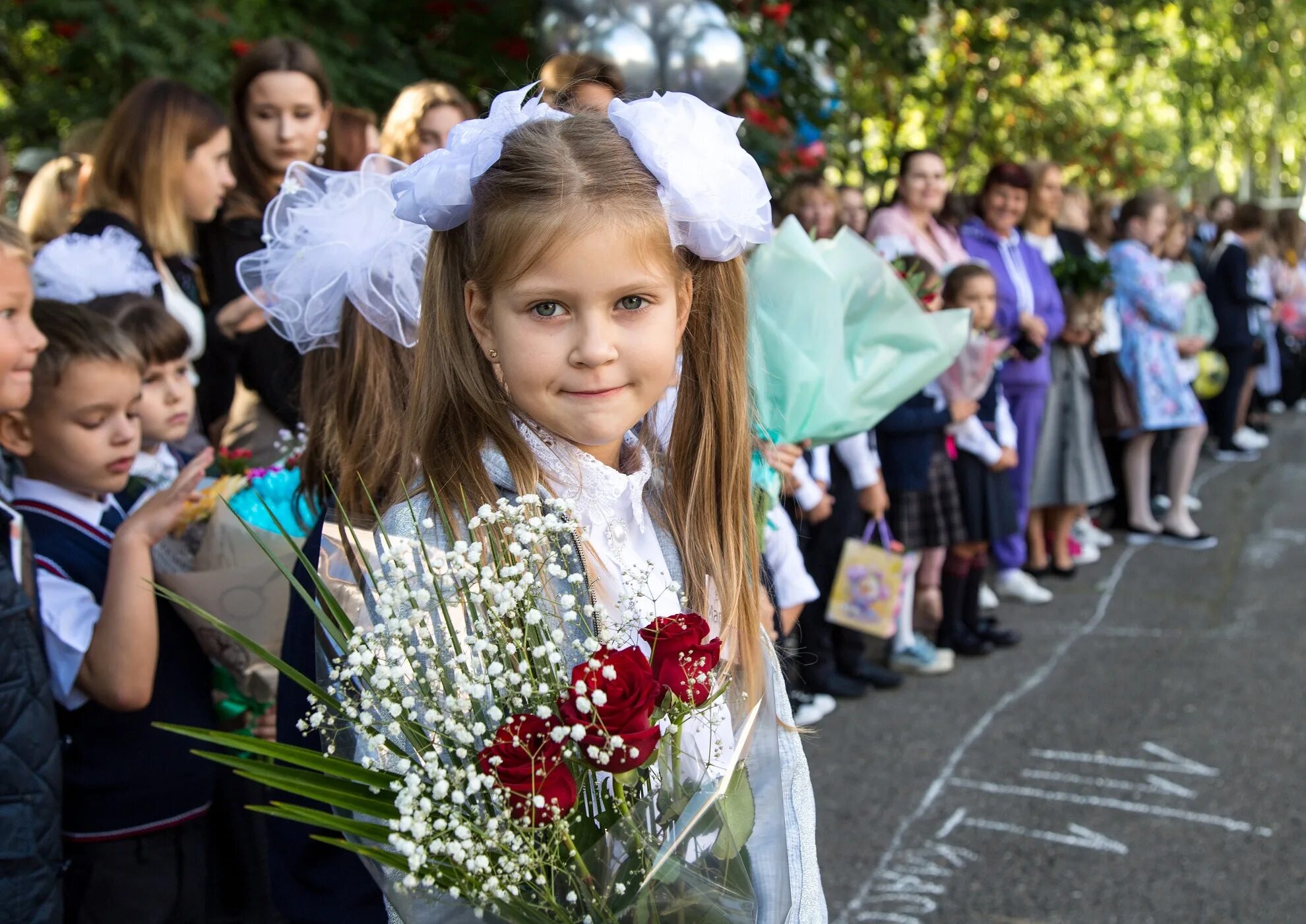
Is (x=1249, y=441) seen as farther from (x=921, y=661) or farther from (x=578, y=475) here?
(x=578, y=475)

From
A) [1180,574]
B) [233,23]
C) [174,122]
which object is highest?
[233,23]

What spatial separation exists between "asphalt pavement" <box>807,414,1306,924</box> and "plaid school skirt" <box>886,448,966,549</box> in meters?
0.59

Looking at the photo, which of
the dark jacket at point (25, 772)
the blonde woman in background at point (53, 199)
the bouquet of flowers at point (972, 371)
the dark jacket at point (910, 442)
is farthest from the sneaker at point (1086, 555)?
the dark jacket at point (25, 772)

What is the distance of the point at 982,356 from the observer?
5.39 metres

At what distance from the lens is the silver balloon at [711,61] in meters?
6.12

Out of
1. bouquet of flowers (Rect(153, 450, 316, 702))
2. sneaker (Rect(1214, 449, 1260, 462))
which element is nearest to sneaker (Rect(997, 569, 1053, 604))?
bouquet of flowers (Rect(153, 450, 316, 702))

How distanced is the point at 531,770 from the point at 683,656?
7.5 inches

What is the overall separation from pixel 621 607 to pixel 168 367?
200cm

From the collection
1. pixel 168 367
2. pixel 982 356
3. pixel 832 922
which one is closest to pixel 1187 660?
pixel 982 356

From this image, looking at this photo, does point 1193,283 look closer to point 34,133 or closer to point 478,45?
point 478,45

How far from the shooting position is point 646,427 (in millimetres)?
1898

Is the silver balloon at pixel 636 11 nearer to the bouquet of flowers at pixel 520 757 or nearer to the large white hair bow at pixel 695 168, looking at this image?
the large white hair bow at pixel 695 168

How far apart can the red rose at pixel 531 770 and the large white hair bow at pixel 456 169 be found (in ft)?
2.37

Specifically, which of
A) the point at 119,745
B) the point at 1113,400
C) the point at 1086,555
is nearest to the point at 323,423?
the point at 119,745
